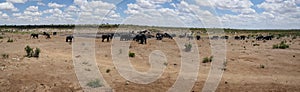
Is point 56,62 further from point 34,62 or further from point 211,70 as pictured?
point 211,70

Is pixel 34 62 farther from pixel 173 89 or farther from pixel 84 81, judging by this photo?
pixel 173 89

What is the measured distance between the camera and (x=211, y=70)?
1761 centimetres

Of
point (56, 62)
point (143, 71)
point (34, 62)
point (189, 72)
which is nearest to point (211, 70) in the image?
point (189, 72)

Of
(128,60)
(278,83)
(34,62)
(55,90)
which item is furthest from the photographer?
(128,60)

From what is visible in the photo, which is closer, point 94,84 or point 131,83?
point 94,84

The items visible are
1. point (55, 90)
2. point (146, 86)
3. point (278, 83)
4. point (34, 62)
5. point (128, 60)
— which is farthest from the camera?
point (128, 60)

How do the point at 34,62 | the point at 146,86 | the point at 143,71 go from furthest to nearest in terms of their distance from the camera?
the point at 34,62 < the point at 143,71 < the point at 146,86

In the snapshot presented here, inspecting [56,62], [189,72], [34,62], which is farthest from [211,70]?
[34,62]

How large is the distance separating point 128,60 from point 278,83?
8792mm

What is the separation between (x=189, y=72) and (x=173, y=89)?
4073 millimetres

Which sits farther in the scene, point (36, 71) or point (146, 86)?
point (36, 71)

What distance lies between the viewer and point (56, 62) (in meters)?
17.6

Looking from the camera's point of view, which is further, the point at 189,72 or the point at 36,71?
the point at 189,72

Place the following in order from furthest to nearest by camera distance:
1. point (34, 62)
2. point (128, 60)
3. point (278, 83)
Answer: point (128, 60)
point (34, 62)
point (278, 83)
